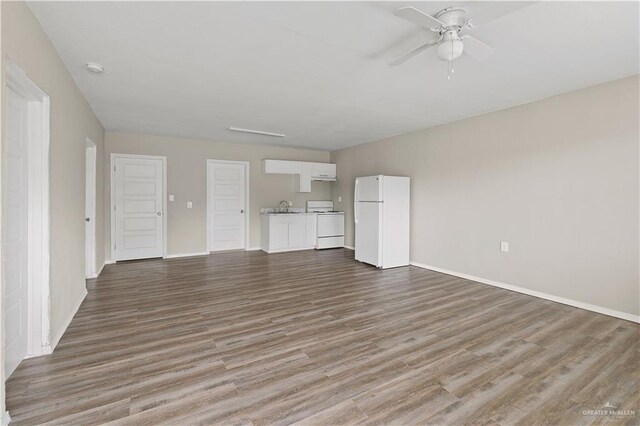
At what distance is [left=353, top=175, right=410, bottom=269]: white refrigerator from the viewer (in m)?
5.15

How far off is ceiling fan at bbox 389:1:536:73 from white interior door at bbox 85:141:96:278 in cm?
456

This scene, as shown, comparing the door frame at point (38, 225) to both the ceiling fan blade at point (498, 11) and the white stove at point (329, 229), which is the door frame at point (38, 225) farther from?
the white stove at point (329, 229)

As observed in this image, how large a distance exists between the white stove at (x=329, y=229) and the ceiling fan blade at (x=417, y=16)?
17.7 feet

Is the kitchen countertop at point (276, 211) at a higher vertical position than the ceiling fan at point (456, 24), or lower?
lower

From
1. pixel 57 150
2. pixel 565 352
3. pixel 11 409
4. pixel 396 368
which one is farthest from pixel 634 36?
pixel 11 409

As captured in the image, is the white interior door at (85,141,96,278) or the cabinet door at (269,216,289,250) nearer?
the white interior door at (85,141,96,278)

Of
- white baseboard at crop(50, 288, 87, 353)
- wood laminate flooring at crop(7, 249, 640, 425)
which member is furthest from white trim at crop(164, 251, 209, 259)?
white baseboard at crop(50, 288, 87, 353)

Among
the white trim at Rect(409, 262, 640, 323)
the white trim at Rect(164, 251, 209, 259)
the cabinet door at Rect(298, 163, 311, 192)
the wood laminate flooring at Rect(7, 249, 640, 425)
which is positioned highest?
the cabinet door at Rect(298, 163, 311, 192)

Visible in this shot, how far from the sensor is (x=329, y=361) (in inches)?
88.7

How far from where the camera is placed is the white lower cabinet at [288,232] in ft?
21.7

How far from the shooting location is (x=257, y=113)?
14.3 feet

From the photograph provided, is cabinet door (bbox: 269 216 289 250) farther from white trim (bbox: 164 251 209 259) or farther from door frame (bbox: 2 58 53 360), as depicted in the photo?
door frame (bbox: 2 58 53 360)

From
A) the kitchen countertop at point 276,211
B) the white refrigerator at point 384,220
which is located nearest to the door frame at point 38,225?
the white refrigerator at point 384,220

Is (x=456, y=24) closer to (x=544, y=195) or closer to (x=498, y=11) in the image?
(x=498, y=11)
